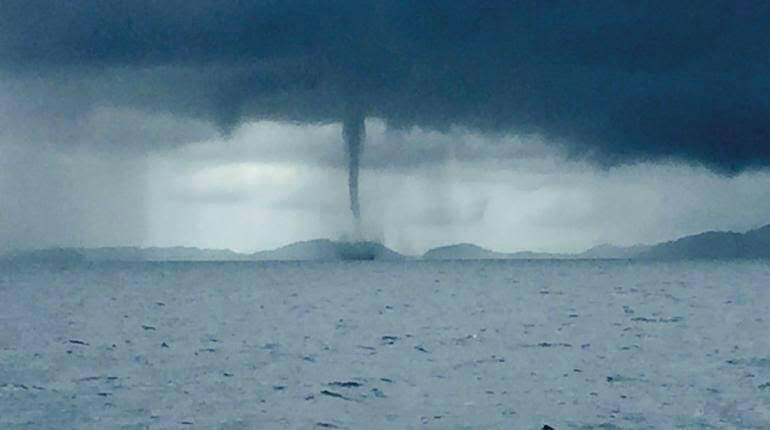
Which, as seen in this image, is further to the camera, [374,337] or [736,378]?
[374,337]

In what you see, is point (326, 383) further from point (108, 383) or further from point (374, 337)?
point (374, 337)

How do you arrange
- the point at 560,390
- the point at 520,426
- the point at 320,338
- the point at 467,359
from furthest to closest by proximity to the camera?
the point at 320,338, the point at 467,359, the point at 560,390, the point at 520,426

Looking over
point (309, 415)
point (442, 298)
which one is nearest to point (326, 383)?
point (309, 415)

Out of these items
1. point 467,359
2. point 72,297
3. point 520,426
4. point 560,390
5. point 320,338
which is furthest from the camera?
point 72,297

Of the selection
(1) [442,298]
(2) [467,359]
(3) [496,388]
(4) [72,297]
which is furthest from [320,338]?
(4) [72,297]

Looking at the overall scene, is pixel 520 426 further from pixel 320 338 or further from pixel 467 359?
pixel 320 338

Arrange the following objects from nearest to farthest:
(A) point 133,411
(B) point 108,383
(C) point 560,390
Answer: (A) point 133,411
(C) point 560,390
(B) point 108,383

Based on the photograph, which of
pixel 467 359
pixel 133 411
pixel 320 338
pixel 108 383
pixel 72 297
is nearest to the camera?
pixel 133 411

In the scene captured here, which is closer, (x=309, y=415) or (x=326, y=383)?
(x=309, y=415)

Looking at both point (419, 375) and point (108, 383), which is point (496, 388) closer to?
point (419, 375)
